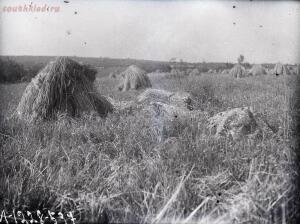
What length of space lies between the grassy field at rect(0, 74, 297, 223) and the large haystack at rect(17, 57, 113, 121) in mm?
812

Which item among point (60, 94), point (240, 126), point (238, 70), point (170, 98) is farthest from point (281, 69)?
point (60, 94)

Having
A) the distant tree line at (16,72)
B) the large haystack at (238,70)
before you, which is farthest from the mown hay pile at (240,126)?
the distant tree line at (16,72)

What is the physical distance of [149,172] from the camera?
4695 millimetres

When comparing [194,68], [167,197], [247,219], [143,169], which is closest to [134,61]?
[194,68]

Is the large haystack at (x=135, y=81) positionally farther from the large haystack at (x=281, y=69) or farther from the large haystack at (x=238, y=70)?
the large haystack at (x=281, y=69)

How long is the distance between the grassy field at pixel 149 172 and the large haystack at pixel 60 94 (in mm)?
812

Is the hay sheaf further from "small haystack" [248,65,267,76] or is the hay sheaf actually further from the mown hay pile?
"small haystack" [248,65,267,76]

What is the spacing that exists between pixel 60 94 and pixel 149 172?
10.0 feet

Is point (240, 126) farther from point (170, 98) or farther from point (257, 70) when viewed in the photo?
point (257, 70)

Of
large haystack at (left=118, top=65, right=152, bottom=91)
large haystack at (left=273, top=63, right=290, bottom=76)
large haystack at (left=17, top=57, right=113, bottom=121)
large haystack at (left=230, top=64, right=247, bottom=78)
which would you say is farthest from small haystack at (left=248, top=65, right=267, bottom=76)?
large haystack at (left=17, top=57, right=113, bottom=121)

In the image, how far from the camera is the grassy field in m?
4.25

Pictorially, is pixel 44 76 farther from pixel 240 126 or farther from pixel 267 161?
pixel 267 161

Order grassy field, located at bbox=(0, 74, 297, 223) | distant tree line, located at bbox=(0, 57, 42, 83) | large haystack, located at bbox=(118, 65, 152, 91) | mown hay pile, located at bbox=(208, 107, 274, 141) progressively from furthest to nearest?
1. large haystack, located at bbox=(118, 65, 152, 91)
2. distant tree line, located at bbox=(0, 57, 42, 83)
3. mown hay pile, located at bbox=(208, 107, 274, 141)
4. grassy field, located at bbox=(0, 74, 297, 223)

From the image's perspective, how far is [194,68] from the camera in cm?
695
